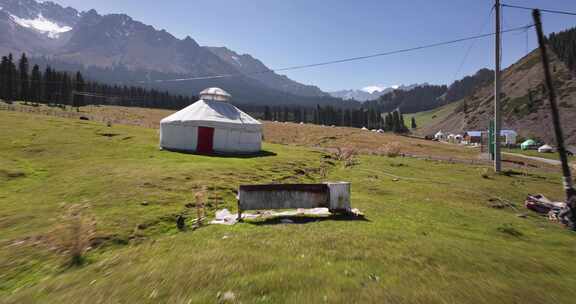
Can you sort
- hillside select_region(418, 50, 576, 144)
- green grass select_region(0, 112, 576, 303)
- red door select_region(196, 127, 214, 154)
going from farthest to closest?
1. hillside select_region(418, 50, 576, 144)
2. red door select_region(196, 127, 214, 154)
3. green grass select_region(0, 112, 576, 303)

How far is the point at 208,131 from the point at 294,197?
22.6m

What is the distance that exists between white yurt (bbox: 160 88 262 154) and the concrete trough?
2161 centimetres

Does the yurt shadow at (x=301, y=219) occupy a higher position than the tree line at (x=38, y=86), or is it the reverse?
the tree line at (x=38, y=86)

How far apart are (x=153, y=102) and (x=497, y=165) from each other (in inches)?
7163

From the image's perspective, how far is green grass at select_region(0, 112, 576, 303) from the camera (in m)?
5.16

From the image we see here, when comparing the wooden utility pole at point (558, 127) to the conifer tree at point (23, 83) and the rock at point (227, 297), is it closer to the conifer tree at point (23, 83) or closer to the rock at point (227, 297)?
the rock at point (227, 297)

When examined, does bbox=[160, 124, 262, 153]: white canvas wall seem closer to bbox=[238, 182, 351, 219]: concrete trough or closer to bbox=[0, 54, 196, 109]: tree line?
bbox=[238, 182, 351, 219]: concrete trough

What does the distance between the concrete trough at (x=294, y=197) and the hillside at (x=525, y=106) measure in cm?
12789

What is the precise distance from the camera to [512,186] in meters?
22.0

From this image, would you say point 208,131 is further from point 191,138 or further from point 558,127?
point 558,127

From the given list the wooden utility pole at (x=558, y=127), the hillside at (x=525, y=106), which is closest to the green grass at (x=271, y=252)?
the wooden utility pole at (x=558, y=127)

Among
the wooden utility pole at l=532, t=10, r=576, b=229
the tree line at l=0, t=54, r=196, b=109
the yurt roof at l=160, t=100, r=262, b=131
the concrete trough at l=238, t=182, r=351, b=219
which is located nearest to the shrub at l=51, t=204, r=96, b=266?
the concrete trough at l=238, t=182, r=351, b=219

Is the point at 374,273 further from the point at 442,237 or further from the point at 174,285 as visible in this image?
the point at 442,237

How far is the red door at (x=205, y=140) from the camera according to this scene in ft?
104
